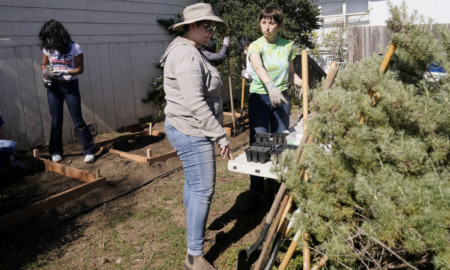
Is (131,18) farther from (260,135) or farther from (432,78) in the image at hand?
(432,78)

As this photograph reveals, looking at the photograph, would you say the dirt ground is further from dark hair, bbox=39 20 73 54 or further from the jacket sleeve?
dark hair, bbox=39 20 73 54

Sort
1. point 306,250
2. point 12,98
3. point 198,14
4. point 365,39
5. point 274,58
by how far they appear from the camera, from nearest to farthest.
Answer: point 306,250 < point 198,14 < point 274,58 < point 12,98 < point 365,39

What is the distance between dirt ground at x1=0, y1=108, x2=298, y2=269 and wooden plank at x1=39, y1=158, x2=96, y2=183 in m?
0.10

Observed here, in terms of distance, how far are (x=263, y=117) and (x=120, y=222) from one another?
1.88 metres

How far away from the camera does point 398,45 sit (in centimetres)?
206

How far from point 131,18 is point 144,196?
196 inches

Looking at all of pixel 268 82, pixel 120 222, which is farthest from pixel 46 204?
pixel 268 82

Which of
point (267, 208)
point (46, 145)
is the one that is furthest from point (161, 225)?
point (46, 145)

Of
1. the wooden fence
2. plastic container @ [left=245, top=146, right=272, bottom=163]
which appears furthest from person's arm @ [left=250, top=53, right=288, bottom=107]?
the wooden fence

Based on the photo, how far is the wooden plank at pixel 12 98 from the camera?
245 inches

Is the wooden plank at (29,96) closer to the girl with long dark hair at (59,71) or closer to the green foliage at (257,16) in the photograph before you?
the girl with long dark hair at (59,71)

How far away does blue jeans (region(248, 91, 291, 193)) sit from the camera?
4055 millimetres

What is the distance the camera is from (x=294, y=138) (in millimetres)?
3574

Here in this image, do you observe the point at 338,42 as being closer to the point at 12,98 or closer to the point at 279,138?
the point at 12,98
